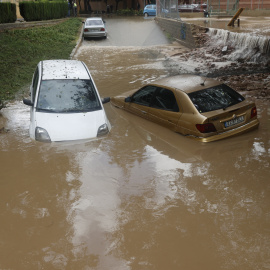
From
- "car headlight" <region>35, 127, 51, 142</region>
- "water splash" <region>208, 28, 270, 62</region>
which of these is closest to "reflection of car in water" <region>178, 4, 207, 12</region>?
"water splash" <region>208, 28, 270, 62</region>

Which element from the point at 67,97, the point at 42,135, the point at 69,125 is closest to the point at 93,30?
the point at 67,97

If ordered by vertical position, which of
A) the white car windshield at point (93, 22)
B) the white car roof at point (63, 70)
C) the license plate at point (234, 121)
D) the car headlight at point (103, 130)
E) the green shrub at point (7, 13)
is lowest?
the car headlight at point (103, 130)

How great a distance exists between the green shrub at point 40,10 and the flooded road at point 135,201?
19492mm

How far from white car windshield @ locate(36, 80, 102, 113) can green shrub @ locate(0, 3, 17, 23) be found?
15144 mm

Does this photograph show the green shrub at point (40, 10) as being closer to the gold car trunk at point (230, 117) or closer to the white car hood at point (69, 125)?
the white car hood at point (69, 125)

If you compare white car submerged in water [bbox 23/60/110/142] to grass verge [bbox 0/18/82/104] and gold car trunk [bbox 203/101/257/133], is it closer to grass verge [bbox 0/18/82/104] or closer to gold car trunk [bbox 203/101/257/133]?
gold car trunk [bbox 203/101/257/133]

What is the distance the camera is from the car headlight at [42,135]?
300 inches

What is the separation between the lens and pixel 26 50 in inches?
747

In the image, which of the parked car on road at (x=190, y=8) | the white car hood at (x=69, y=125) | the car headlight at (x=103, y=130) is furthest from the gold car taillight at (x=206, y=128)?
the parked car on road at (x=190, y=8)

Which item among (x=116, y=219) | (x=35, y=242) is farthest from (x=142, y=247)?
(x=35, y=242)

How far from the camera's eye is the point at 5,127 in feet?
30.9

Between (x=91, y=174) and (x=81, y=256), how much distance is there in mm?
2341

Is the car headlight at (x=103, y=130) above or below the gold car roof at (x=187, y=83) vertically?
below

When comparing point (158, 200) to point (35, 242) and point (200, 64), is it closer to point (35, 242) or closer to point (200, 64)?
point (35, 242)
